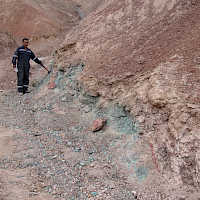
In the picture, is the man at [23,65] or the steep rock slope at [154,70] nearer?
the steep rock slope at [154,70]

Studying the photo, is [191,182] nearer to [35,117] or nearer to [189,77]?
[189,77]

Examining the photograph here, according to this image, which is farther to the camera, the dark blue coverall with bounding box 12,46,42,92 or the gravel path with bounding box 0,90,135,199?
the dark blue coverall with bounding box 12,46,42,92

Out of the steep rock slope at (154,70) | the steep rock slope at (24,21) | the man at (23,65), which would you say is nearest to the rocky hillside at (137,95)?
the steep rock slope at (154,70)

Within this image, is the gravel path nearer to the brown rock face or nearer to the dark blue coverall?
the brown rock face

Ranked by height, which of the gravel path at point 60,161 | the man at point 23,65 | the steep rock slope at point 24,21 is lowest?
the gravel path at point 60,161

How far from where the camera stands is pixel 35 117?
5.04 meters

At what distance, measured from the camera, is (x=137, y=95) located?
3.51m

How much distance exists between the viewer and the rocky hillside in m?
2.77

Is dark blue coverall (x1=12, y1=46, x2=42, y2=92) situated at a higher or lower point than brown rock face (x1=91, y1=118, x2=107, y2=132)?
higher

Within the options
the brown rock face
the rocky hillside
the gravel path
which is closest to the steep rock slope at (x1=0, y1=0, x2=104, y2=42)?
the rocky hillside

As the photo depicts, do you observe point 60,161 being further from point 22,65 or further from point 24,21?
point 24,21

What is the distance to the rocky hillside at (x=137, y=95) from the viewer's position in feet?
9.10

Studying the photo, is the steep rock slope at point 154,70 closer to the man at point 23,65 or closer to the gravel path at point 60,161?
the gravel path at point 60,161

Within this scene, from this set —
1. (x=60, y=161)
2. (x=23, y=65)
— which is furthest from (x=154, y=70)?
(x=23, y=65)
